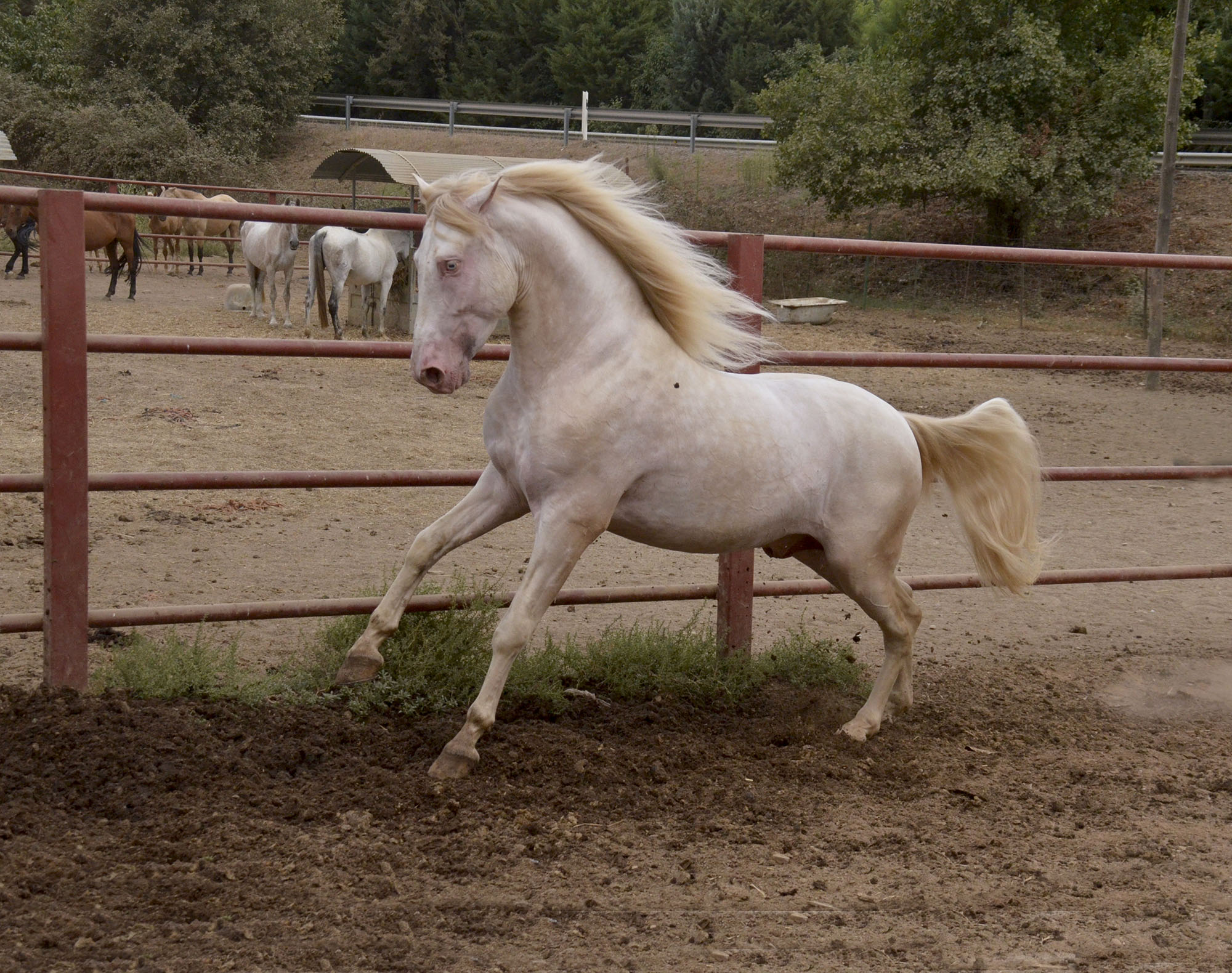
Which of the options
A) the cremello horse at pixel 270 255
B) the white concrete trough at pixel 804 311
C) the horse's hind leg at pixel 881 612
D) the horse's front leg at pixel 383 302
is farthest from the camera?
the white concrete trough at pixel 804 311

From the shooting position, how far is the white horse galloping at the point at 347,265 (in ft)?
41.4

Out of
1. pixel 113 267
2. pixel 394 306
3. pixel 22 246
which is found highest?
pixel 22 246

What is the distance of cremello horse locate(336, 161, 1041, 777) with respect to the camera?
114 inches

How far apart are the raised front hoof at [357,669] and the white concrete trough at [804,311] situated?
12.7m

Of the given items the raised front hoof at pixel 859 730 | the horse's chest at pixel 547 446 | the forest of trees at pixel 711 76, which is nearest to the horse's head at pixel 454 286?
the horse's chest at pixel 547 446

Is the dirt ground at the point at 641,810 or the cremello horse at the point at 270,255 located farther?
the cremello horse at the point at 270,255

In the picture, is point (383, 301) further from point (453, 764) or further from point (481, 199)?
point (453, 764)

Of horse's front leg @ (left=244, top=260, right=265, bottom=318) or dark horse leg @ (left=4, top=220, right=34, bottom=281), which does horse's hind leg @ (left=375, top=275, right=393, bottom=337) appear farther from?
dark horse leg @ (left=4, top=220, right=34, bottom=281)

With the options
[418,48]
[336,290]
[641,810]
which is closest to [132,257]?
[336,290]

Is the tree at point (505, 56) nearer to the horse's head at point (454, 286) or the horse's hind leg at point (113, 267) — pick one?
the horse's hind leg at point (113, 267)

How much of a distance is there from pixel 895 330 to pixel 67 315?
1318cm

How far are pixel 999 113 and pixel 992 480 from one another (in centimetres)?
1736

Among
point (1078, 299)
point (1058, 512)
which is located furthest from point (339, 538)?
point (1078, 299)

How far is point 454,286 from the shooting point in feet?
9.25
